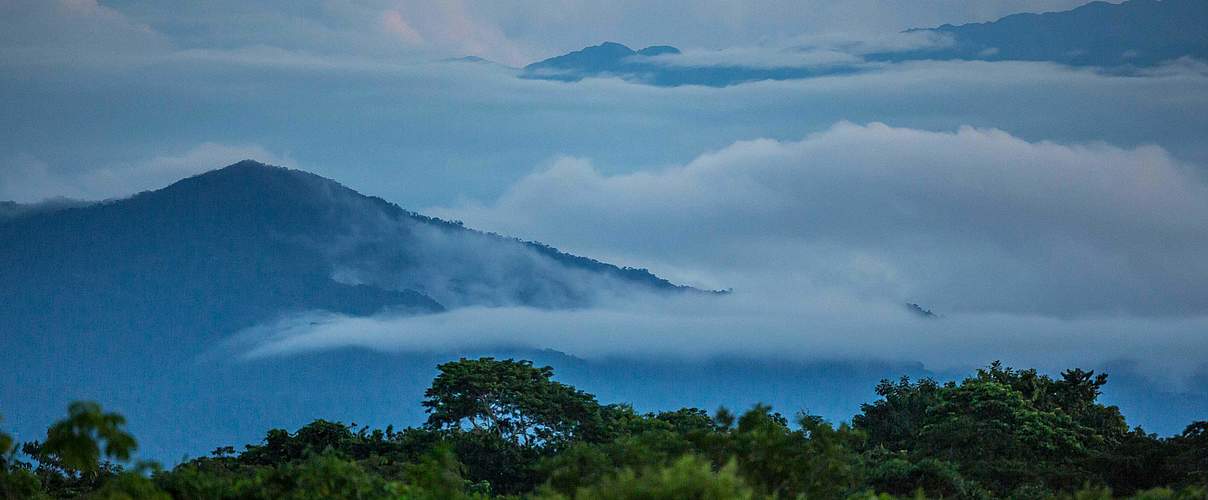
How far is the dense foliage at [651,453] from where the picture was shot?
24.7 metres

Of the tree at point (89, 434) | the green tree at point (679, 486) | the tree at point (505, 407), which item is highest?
the tree at point (505, 407)

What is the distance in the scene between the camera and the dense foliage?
24703 millimetres

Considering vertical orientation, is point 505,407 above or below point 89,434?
above

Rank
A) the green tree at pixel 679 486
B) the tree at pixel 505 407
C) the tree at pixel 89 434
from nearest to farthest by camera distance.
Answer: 1. the green tree at pixel 679 486
2. the tree at pixel 89 434
3. the tree at pixel 505 407

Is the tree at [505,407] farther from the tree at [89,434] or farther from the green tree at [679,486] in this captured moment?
the green tree at [679,486]

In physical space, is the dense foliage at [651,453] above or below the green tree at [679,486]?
above

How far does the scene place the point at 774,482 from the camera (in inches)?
1107

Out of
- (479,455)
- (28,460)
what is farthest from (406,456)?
(28,460)

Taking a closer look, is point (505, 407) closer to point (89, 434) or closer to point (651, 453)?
point (651, 453)

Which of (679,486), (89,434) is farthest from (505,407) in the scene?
(679,486)

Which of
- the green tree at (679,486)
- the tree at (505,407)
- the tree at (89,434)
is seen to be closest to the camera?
the green tree at (679,486)

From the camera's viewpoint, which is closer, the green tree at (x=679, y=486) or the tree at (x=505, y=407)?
the green tree at (x=679, y=486)

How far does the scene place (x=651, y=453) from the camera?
28.0 metres

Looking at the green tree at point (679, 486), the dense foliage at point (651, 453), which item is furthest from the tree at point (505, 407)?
the green tree at point (679, 486)
